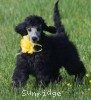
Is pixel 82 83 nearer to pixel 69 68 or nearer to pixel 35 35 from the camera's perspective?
pixel 69 68

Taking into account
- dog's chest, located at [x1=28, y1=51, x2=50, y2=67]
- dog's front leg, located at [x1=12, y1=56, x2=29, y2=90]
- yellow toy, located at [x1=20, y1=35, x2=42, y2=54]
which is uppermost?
yellow toy, located at [x1=20, y1=35, x2=42, y2=54]

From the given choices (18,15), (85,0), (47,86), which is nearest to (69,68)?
(47,86)

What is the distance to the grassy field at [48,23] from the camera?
273 inches

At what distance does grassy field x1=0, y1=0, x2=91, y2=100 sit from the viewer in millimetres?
6945

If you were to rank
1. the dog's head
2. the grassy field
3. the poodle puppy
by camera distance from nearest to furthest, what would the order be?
the grassy field → the dog's head → the poodle puppy

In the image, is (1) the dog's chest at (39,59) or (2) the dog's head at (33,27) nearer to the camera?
(2) the dog's head at (33,27)

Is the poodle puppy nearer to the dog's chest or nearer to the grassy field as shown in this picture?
the dog's chest

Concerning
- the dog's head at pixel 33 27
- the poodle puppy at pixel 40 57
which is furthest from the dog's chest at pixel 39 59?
the dog's head at pixel 33 27

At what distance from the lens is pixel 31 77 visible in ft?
26.1

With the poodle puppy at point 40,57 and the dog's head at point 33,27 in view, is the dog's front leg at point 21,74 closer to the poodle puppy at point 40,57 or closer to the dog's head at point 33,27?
the poodle puppy at point 40,57

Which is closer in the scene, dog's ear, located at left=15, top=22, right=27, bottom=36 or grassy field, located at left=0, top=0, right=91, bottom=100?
grassy field, located at left=0, top=0, right=91, bottom=100

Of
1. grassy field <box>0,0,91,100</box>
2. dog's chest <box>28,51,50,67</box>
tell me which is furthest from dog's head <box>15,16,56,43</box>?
grassy field <box>0,0,91,100</box>

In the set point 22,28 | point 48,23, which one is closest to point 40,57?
point 22,28

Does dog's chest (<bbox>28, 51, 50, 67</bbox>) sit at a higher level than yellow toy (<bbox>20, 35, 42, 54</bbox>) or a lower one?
lower
